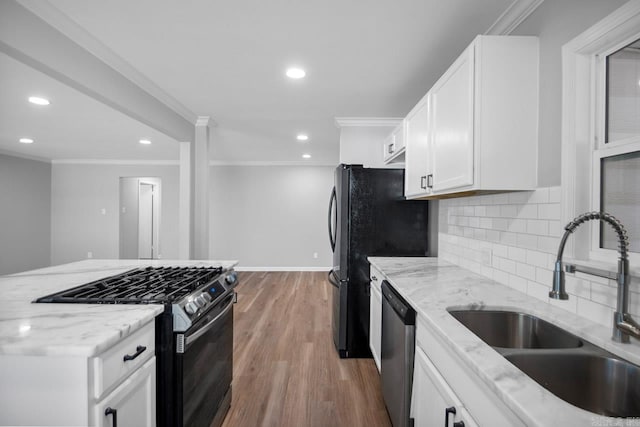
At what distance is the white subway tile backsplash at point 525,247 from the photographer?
1184 mm

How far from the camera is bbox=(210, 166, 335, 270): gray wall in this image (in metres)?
6.84

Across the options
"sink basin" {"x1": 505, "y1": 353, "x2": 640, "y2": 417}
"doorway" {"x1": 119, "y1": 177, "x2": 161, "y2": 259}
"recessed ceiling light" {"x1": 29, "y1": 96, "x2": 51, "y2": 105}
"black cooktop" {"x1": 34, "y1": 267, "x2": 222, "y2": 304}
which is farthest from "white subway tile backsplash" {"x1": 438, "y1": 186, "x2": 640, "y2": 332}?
"doorway" {"x1": 119, "y1": 177, "x2": 161, "y2": 259}

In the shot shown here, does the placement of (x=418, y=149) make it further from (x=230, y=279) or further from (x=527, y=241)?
(x=230, y=279)

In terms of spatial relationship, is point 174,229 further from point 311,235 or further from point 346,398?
point 346,398

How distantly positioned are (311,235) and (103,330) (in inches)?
232

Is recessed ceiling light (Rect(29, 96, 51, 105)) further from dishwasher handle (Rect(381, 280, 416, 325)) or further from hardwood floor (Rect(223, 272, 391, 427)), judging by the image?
dishwasher handle (Rect(381, 280, 416, 325))

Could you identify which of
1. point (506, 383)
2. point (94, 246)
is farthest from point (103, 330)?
point (94, 246)

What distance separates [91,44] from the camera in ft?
6.59

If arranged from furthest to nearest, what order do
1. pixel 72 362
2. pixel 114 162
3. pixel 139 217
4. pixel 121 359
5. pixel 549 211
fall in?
pixel 139 217 → pixel 114 162 → pixel 549 211 → pixel 121 359 → pixel 72 362

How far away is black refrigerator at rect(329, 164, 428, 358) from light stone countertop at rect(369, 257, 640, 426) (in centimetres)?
52

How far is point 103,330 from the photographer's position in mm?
998

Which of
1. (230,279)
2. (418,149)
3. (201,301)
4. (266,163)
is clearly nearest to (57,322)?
(201,301)

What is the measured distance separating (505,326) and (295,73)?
7.12ft

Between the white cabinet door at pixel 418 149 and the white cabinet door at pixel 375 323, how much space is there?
0.84m
